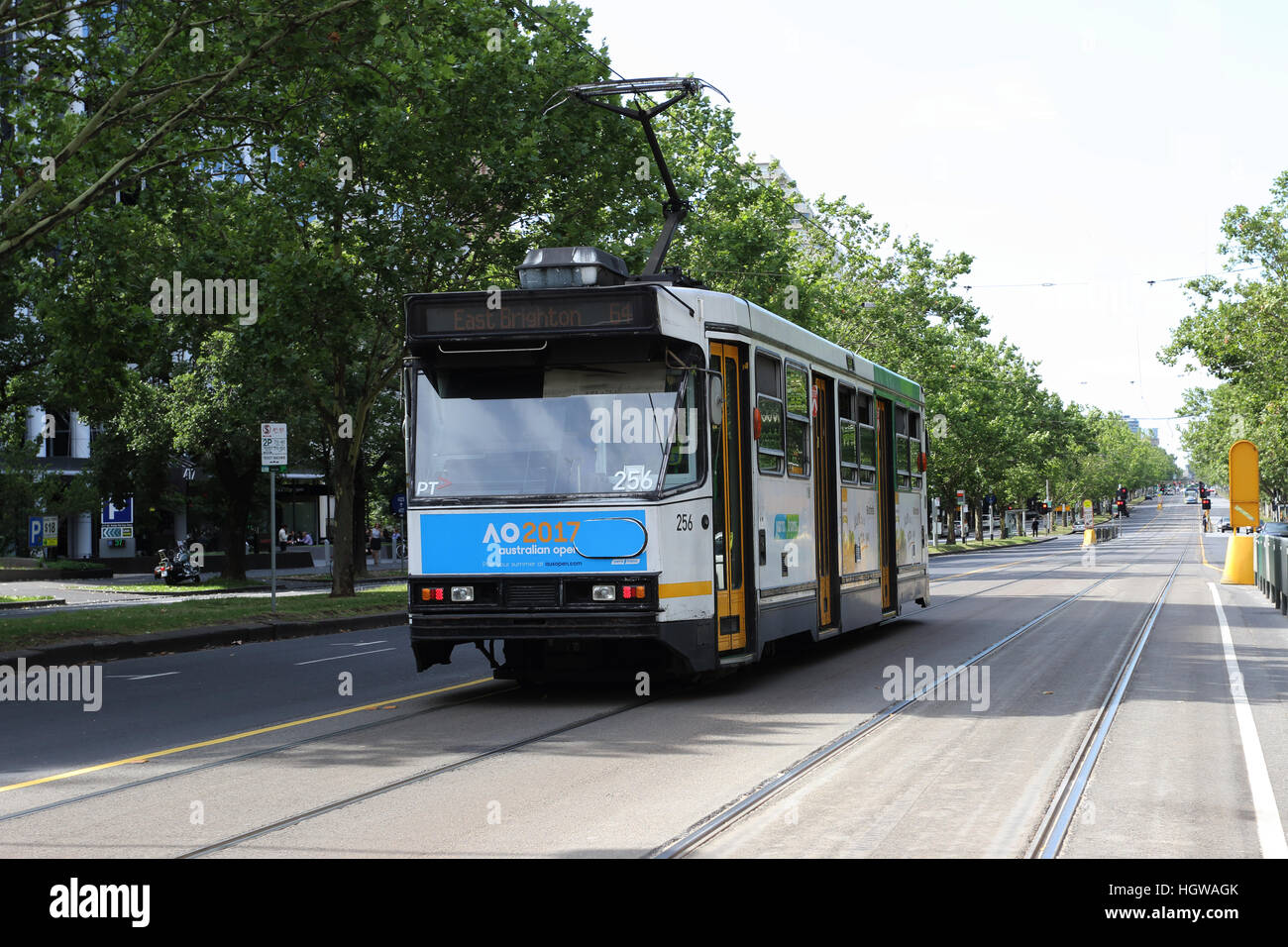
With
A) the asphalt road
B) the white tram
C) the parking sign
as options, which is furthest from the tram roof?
the parking sign

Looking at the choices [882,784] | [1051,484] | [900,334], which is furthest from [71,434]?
[1051,484]

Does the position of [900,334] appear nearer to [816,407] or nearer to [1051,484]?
[816,407]

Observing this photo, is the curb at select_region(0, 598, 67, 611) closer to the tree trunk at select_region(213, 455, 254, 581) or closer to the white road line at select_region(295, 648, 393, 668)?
the tree trunk at select_region(213, 455, 254, 581)

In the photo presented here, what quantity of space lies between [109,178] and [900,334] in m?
42.7

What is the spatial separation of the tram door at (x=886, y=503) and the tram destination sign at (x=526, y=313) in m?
7.02

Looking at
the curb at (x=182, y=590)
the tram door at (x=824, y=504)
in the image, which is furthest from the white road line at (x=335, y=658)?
the curb at (x=182, y=590)

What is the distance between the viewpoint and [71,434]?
58438 millimetres

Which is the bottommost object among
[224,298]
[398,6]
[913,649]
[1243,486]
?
[913,649]

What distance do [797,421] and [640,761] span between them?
5627mm

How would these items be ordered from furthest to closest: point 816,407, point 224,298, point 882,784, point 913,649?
point 224,298 < point 913,649 < point 816,407 < point 882,784

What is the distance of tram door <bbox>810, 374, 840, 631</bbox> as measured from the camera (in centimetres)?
1427

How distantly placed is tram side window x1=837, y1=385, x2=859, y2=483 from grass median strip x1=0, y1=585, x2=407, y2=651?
31.3 ft
